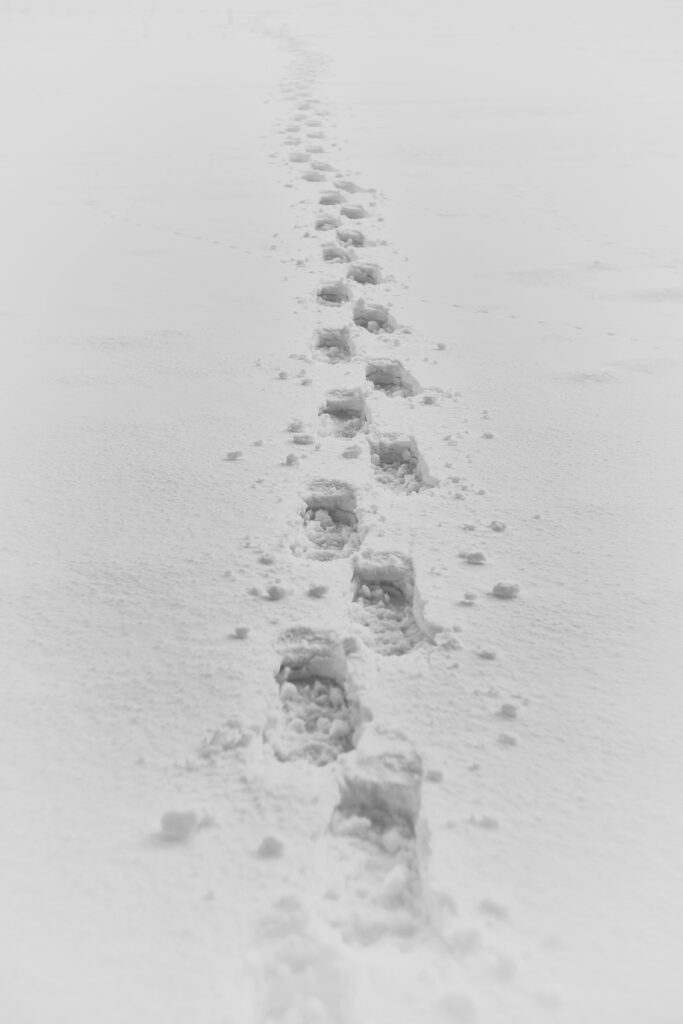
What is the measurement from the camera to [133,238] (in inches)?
111

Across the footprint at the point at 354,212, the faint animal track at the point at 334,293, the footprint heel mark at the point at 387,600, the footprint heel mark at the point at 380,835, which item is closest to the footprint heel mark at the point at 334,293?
the faint animal track at the point at 334,293

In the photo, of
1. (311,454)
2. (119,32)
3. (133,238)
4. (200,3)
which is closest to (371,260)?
(133,238)

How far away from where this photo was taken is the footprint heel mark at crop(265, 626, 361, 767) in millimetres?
1051


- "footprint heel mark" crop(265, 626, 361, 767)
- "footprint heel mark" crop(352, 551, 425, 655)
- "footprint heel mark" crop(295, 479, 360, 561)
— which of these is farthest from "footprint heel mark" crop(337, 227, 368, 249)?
"footprint heel mark" crop(265, 626, 361, 767)

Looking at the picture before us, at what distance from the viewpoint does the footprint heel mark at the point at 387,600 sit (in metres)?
1.24

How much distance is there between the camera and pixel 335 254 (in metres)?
2.71

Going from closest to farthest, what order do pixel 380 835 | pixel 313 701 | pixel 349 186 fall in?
1. pixel 380 835
2. pixel 313 701
3. pixel 349 186

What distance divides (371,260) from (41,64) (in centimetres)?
472

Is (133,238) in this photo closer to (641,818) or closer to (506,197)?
(506,197)

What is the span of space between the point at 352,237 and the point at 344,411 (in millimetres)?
1230

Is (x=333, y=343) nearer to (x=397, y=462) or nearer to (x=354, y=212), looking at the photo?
(x=397, y=462)

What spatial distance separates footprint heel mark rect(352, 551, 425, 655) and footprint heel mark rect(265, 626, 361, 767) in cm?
9

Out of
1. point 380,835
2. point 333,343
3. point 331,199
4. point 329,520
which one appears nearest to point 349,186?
point 331,199

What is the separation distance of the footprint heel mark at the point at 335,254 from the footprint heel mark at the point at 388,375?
78 cm
